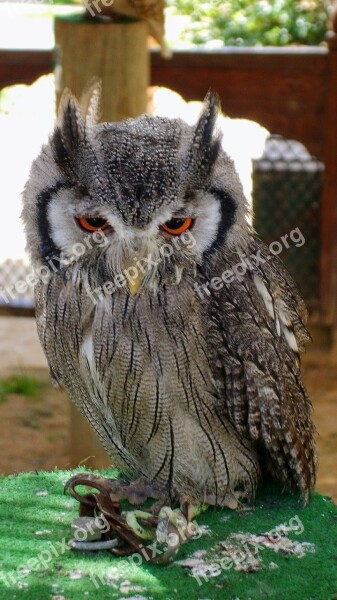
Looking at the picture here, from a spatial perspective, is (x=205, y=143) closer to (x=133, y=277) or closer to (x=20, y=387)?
(x=133, y=277)

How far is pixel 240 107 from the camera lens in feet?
16.6

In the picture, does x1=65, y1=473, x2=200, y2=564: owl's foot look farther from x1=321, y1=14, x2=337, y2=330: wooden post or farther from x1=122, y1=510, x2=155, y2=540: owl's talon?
x1=321, y1=14, x2=337, y2=330: wooden post

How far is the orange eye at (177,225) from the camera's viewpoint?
2.37 m

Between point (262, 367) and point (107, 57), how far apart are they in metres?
1.77

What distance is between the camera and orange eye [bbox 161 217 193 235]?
2369mm

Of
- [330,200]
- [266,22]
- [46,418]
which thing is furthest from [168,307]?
[266,22]

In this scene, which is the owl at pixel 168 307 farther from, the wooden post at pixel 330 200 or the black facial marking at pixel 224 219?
the wooden post at pixel 330 200

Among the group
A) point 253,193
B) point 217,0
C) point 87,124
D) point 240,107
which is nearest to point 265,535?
point 87,124

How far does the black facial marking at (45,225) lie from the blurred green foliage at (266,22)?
15.9 ft

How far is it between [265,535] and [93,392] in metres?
0.64

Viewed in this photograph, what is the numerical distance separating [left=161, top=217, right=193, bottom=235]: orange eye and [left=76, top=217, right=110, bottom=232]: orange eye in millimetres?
149

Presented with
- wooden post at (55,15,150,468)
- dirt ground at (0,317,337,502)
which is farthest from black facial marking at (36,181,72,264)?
dirt ground at (0,317,337,502)

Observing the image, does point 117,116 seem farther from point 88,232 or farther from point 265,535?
point 265,535

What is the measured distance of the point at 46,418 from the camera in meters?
5.82
